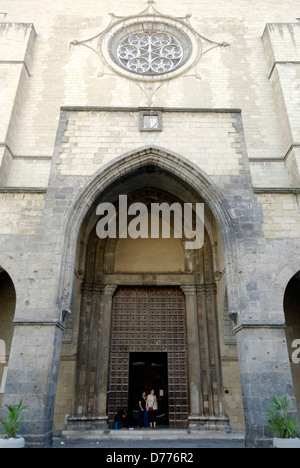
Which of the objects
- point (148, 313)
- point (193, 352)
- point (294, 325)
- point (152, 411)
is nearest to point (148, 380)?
point (152, 411)

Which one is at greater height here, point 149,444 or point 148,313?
point 148,313

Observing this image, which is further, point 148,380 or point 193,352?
point 148,380

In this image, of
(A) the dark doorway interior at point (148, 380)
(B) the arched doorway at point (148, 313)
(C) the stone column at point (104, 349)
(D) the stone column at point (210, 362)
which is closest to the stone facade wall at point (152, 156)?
(D) the stone column at point (210, 362)

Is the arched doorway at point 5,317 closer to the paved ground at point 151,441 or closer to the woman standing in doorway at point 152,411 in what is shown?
the paved ground at point 151,441

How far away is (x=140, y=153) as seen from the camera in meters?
8.11

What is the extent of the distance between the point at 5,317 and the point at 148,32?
37.4 ft

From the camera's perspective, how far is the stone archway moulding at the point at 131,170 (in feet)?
22.6

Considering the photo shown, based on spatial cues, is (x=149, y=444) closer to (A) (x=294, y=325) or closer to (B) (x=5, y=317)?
(A) (x=294, y=325)

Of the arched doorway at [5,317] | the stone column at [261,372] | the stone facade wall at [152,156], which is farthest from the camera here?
the arched doorway at [5,317]

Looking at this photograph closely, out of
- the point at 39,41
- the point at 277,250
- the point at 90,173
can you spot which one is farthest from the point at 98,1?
the point at 277,250

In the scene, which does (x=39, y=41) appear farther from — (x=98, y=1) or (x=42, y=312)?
(x=42, y=312)

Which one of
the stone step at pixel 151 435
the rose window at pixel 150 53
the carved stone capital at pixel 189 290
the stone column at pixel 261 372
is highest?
the rose window at pixel 150 53

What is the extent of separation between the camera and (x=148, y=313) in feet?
31.4

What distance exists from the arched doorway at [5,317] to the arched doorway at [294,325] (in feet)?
23.4
